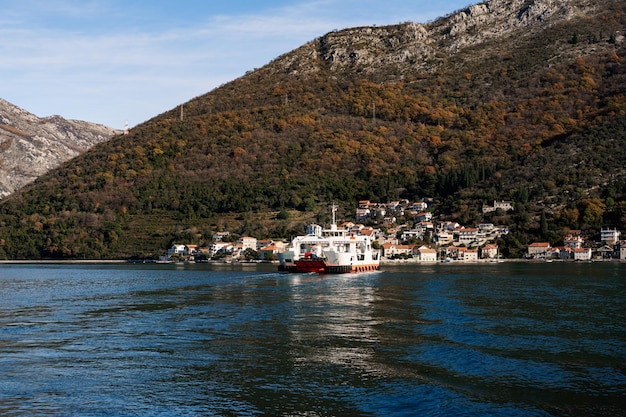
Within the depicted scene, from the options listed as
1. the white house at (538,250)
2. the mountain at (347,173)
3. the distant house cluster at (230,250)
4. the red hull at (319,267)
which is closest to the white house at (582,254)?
the white house at (538,250)

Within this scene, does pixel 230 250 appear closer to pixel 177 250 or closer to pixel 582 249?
pixel 177 250

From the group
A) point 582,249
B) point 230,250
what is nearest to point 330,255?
point 582,249

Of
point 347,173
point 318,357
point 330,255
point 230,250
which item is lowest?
point 318,357

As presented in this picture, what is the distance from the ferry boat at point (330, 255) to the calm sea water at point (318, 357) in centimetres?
3452

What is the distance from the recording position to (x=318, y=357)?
85.5 feet

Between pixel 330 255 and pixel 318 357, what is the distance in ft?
183

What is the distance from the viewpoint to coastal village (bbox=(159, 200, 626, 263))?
121000mm

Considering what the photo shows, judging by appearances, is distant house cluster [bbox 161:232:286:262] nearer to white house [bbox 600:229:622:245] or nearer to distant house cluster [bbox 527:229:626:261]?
distant house cluster [bbox 527:229:626:261]

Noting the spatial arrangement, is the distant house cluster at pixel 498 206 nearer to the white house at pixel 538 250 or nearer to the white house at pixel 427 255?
the white house at pixel 538 250

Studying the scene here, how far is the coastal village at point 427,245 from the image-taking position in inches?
4764

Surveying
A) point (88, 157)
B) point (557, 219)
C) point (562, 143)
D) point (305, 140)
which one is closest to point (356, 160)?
point (305, 140)

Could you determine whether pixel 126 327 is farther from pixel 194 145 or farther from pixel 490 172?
pixel 194 145

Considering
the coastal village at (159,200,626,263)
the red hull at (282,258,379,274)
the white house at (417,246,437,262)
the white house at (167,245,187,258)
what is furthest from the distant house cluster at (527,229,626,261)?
the white house at (167,245,187,258)

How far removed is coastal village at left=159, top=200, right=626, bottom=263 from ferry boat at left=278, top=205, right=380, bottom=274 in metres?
26.5
